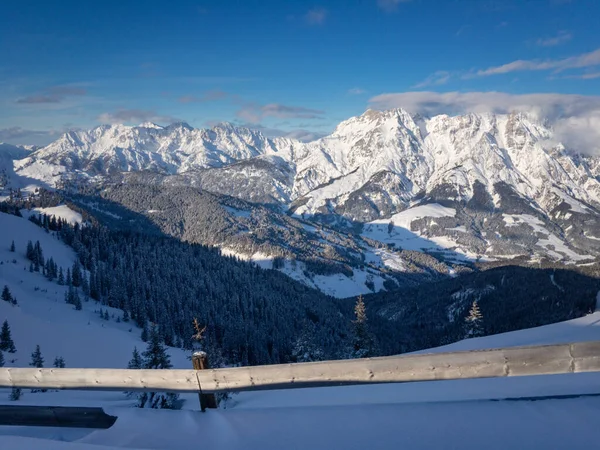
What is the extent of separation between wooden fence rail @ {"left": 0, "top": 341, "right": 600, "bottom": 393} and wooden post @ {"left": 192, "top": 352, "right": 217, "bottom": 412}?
0.44ft

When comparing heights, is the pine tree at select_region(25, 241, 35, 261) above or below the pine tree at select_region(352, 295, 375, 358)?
above

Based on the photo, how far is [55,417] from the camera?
5523 mm

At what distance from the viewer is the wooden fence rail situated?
4738 millimetres

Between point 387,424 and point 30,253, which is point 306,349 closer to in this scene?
point 387,424

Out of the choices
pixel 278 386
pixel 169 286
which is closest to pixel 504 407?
pixel 278 386

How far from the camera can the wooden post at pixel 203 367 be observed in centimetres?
559

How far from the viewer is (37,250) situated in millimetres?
115125

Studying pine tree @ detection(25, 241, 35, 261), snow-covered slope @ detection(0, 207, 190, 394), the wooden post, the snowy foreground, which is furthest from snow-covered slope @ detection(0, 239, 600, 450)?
pine tree @ detection(25, 241, 35, 261)

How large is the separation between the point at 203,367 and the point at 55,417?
7.43ft

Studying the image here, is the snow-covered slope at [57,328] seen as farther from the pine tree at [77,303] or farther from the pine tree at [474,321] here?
the pine tree at [474,321]

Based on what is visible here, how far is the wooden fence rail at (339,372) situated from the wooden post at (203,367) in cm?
13

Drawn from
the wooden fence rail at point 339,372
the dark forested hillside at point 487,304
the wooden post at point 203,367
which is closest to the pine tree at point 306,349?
the wooden post at point 203,367

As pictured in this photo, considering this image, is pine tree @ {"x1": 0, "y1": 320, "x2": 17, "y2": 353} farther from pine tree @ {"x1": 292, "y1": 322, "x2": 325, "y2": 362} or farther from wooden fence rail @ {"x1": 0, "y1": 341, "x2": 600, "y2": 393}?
wooden fence rail @ {"x1": 0, "y1": 341, "x2": 600, "y2": 393}

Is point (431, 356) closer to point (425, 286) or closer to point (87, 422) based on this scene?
point (87, 422)
